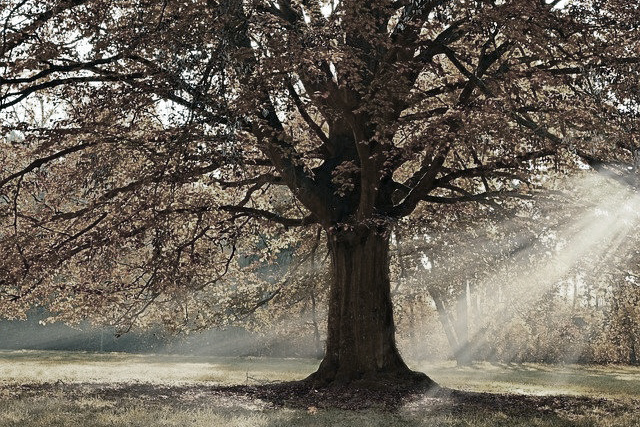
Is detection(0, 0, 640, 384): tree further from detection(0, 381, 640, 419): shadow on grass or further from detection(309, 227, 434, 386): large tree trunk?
detection(0, 381, 640, 419): shadow on grass

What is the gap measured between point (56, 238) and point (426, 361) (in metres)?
35.9

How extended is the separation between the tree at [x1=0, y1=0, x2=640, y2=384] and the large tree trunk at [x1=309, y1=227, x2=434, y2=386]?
47 millimetres

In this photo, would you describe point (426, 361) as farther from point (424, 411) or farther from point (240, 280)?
point (424, 411)

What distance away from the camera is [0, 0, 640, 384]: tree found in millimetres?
11188

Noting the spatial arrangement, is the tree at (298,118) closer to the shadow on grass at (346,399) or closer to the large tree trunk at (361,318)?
the large tree trunk at (361,318)

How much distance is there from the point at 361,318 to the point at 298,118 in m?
6.14

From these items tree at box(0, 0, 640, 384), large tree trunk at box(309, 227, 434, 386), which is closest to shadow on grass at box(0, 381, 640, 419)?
large tree trunk at box(309, 227, 434, 386)

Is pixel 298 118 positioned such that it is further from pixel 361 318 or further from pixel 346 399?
pixel 346 399

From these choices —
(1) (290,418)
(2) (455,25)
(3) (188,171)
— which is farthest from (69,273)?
(2) (455,25)

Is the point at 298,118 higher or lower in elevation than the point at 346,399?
higher

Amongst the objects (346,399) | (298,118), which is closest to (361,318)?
(346,399)

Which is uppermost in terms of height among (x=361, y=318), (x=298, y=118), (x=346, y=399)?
(x=298, y=118)

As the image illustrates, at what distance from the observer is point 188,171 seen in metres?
13.9

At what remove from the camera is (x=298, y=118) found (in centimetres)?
1964
